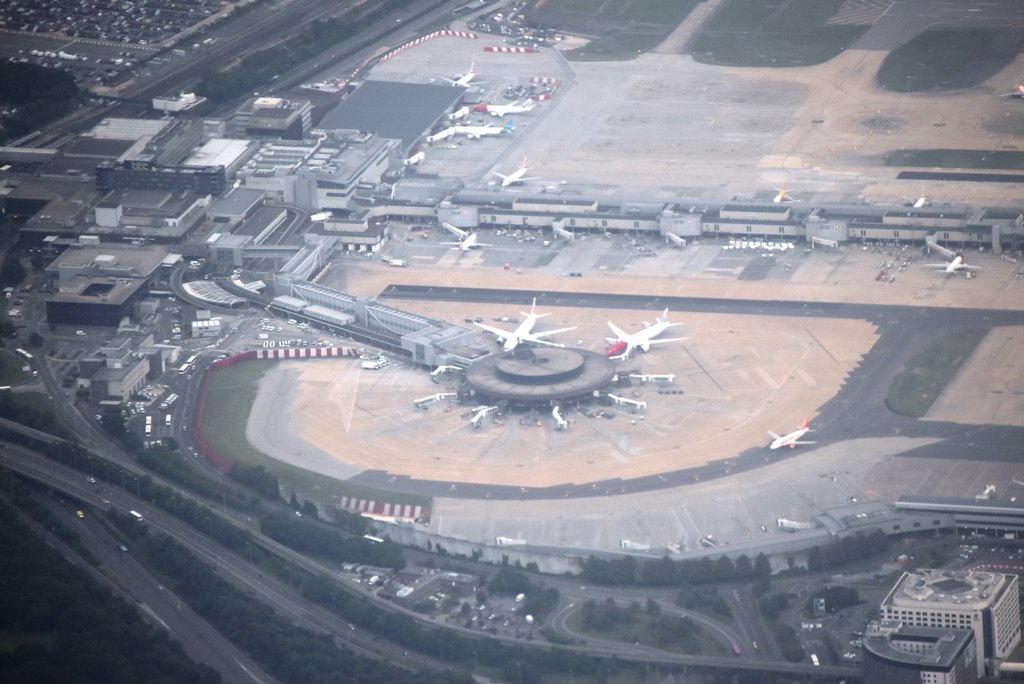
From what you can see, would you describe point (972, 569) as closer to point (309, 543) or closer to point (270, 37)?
point (309, 543)

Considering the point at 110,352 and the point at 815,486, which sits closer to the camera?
the point at 815,486

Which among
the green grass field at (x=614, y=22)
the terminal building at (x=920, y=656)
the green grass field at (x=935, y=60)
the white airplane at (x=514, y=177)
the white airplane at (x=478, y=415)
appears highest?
the terminal building at (x=920, y=656)

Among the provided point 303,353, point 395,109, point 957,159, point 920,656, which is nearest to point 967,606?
point 920,656

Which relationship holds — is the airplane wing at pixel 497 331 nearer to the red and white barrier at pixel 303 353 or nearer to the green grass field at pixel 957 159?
the red and white barrier at pixel 303 353

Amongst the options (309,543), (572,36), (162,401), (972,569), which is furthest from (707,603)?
(572,36)

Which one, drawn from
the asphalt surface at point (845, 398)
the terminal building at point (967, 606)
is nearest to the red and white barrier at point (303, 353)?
the asphalt surface at point (845, 398)

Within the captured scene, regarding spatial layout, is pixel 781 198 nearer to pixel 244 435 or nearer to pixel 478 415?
pixel 478 415
